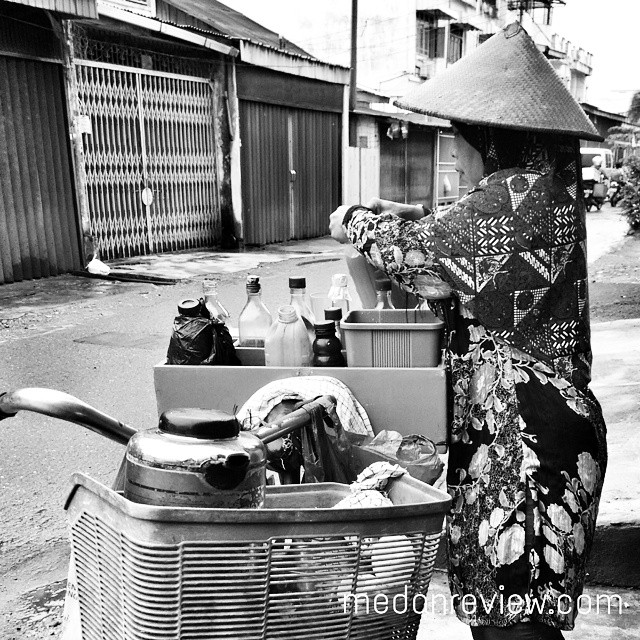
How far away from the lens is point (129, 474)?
1142 millimetres

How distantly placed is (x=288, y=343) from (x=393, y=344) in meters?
0.30

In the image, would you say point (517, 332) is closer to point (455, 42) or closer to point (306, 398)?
point (306, 398)

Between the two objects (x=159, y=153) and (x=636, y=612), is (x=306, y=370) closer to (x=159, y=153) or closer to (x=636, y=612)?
(x=636, y=612)

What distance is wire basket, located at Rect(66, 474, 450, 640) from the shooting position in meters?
1.01

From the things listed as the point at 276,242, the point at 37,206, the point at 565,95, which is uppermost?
the point at 565,95

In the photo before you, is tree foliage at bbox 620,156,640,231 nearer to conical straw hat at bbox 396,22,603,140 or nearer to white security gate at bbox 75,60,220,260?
white security gate at bbox 75,60,220,260

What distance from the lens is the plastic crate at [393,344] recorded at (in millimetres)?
1963

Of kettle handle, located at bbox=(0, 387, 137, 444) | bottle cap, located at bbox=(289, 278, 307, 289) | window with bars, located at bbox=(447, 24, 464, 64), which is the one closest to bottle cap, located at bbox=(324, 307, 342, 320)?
bottle cap, located at bbox=(289, 278, 307, 289)

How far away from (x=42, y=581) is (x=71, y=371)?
2.80 metres

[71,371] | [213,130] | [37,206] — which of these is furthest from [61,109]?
[71,371]

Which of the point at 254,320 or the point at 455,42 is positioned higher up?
the point at 455,42

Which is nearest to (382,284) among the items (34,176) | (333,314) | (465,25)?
(333,314)

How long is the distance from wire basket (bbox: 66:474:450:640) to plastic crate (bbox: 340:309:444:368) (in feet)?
2.60

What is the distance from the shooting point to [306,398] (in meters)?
1.86
